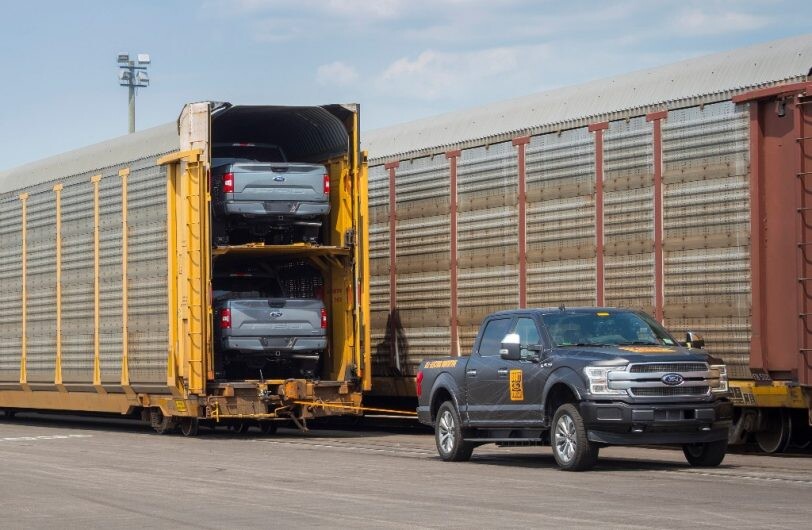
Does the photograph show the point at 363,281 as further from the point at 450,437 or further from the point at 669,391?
the point at 669,391

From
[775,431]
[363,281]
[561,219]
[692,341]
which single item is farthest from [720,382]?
[363,281]

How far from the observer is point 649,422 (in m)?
16.0

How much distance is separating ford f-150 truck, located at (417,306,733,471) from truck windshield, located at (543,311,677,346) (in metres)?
0.01

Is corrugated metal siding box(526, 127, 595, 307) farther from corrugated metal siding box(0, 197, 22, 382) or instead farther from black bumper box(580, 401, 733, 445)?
corrugated metal siding box(0, 197, 22, 382)

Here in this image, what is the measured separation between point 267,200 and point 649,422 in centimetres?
890

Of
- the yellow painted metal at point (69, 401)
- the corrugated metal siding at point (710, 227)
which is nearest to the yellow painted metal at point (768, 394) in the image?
the corrugated metal siding at point (710, 227)

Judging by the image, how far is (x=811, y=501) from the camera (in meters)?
13.0

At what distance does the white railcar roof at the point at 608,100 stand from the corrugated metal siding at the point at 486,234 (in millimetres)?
339

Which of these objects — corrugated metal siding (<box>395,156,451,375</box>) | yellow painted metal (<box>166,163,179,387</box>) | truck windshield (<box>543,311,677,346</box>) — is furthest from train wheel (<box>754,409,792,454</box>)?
yellow painted metal (<box>166,163,179,387</box>)

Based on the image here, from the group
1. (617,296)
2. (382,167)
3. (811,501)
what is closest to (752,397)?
(617,296)

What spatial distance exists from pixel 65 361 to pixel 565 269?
31.9ft

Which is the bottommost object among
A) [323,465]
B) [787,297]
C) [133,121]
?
[323,465]

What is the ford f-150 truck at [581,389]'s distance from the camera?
1616cm

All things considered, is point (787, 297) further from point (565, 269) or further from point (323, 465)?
point (323, 465)
